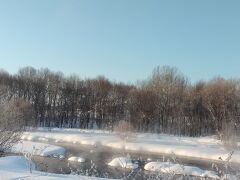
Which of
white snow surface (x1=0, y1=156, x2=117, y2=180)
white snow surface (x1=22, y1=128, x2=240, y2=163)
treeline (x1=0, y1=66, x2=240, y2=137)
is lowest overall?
white snow surface (x1=0, y1=156, x2=117, y2=180)

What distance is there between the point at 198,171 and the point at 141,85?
44.1 meters


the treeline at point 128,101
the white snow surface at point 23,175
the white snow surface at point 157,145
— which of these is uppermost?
the treeline at point 128,101

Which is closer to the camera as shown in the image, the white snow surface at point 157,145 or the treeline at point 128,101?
the white snow surface at point 157,145

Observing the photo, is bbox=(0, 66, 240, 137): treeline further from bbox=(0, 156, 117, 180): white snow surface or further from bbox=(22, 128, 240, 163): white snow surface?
bbox=(0, 156, 117, 180): white snow surface

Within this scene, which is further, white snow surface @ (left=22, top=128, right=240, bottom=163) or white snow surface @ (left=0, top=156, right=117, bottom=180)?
white snow surface @ (left=22, top=128, right=240, bottom=163)

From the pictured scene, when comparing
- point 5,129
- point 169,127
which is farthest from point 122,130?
point 5,129

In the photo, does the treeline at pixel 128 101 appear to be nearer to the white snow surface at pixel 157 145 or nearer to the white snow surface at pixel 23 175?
the white snow surface at pixel 157 145

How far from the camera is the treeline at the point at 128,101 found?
187ft

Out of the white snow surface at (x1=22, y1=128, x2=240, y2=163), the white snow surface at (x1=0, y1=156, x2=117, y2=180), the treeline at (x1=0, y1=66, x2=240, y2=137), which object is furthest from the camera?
the treeline at (x1=0, y1=66, x2=240, y2=137)

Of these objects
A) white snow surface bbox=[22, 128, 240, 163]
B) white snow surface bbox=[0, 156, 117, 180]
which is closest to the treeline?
white snow surface bbox=[22, 128, 240, 163]

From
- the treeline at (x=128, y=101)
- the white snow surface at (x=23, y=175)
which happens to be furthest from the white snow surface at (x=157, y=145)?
the white snow surface at (x=23, y=175)

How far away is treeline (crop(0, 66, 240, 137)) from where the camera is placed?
187 ft

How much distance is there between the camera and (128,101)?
64.5m

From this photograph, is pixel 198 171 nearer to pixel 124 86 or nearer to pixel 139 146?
pixel 139 146
